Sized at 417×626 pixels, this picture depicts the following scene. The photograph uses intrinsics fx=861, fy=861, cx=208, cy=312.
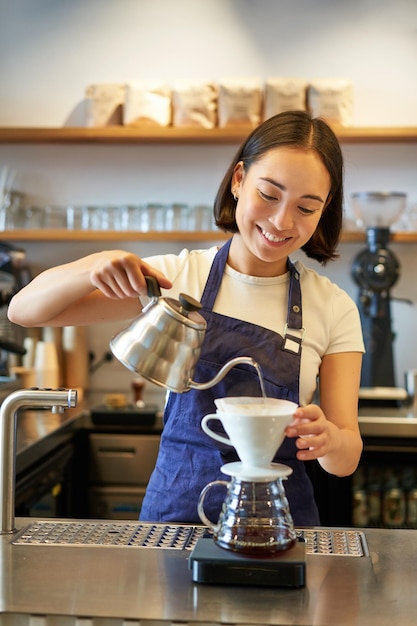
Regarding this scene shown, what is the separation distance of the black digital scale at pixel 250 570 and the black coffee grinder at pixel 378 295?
2.31 metres

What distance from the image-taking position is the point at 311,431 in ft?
4.58

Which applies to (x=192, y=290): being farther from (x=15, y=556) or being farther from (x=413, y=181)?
(x=413, y=181)

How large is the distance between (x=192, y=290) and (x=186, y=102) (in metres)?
2.10

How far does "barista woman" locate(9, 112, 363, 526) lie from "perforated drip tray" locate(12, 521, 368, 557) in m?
0.12

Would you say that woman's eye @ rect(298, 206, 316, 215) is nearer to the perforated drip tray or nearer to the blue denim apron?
the blue denim apron

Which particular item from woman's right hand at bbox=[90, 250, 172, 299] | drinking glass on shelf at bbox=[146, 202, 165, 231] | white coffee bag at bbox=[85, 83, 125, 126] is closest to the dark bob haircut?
woman's right hand at bbox=[90, 250, 172, 299]

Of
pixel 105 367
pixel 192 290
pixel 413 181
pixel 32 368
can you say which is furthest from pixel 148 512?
pixel 413 181

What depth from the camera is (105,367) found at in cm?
407

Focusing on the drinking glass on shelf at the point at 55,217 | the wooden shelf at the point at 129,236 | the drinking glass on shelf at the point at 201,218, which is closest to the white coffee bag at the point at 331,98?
the wooden shelf at the point at 129,236

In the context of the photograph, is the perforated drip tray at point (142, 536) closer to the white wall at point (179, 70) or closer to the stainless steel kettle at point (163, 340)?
the stainless steel kettle at point (163, 340)

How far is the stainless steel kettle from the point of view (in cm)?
133

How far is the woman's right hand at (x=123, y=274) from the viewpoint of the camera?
1.40m

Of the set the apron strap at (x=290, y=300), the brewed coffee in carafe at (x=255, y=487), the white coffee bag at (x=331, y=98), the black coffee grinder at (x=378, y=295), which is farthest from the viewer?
the white coffee bag at (x=331, y=98)

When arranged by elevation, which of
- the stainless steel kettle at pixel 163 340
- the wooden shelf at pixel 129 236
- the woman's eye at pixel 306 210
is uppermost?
the wooden shelf at pixel 129 236
